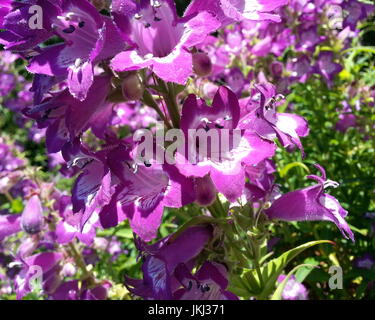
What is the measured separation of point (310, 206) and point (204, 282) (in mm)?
520

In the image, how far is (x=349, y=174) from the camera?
11.3ft

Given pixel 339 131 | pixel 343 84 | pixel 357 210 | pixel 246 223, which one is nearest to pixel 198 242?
pixel 246 223

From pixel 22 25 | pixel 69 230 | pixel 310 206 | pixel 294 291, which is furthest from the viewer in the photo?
pixel 294 291

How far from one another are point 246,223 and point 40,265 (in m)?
1.34

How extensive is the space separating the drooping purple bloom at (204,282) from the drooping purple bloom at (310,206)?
0.34 m

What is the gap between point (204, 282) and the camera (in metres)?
1.61

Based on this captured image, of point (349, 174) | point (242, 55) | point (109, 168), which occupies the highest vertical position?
point (109, 168)

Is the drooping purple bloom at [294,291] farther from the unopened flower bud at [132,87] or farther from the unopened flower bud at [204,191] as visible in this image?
the unopened flower bud at [132,87]

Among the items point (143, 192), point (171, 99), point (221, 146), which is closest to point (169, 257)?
point (143, 192)

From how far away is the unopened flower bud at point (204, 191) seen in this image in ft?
4.92

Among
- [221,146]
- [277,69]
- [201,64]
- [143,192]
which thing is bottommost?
[277,69]

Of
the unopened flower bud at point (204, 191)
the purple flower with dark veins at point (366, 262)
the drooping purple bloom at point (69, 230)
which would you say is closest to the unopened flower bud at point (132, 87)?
the unopened flower bud at point (204, 191)

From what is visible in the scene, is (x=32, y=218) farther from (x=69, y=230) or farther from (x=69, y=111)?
(x=69, y=111)
